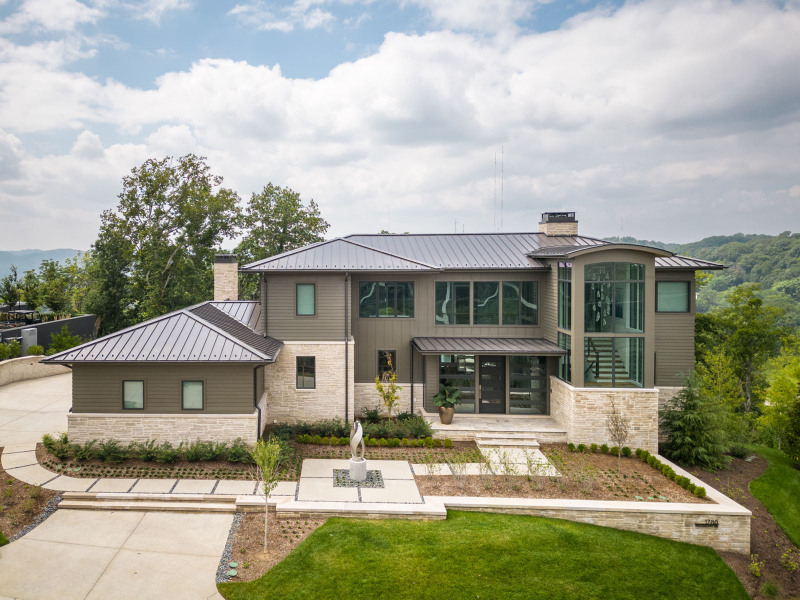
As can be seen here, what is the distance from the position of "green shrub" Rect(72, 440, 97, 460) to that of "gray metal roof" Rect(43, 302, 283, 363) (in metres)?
2.29

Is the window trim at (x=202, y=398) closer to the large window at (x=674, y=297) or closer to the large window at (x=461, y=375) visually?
the large window at (x=461, y=375)

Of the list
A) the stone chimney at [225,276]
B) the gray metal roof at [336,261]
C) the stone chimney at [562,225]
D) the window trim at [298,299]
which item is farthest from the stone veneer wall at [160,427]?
the stone chimney at [562,225]

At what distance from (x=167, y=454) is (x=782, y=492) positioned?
17.9 metres

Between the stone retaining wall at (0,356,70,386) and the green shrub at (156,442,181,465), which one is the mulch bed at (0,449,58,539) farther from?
the stone retaining wall at (0,356,70,386)

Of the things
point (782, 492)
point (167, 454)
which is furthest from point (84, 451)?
point (782, 492)

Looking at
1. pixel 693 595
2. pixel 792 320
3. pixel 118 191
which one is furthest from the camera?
pixel 792 320

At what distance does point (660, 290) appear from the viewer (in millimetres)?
16047

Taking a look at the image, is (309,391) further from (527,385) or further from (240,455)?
(527,385)

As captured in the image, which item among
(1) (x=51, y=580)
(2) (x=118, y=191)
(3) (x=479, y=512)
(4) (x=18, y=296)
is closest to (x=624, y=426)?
(3) (x=479, y=512)

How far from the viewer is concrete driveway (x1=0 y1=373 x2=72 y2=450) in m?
13.7

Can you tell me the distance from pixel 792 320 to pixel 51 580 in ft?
181

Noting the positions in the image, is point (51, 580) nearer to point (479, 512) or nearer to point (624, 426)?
point (479, 512)

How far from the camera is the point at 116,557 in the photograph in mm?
7938

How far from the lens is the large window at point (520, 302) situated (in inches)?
665
